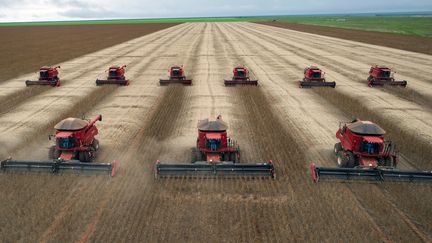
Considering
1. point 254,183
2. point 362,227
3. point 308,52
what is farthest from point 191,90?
point 308,52

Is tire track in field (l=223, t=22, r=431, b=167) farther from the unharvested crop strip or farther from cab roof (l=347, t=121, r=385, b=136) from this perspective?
cab roof (l=347, t=121, r=385, b=136)

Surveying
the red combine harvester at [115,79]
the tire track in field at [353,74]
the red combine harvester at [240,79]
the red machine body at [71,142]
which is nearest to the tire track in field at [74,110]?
the red combine harvester at [115,79]

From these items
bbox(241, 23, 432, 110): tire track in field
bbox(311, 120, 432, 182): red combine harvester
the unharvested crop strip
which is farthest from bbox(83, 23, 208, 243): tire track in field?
bbox(241, 23, 432, 110): tire track in field

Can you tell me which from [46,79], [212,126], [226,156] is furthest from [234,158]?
[46,79]

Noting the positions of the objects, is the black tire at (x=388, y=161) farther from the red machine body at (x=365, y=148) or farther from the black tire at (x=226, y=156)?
the black tire at (x=226, y=156)

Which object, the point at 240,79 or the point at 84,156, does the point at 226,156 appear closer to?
the point at 84,156
